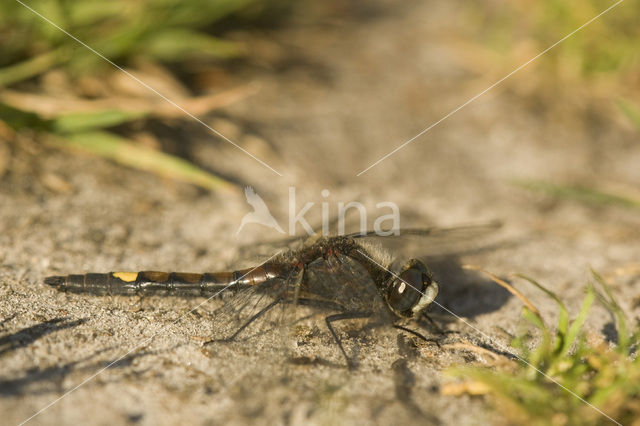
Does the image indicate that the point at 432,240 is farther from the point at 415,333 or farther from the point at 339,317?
the point at 339,317

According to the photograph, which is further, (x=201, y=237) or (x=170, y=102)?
(x=170, y=102)

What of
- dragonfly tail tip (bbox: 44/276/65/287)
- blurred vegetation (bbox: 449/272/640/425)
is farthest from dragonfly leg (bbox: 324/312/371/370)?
dragonfly tail tip (bbox: 44/276/65/287)

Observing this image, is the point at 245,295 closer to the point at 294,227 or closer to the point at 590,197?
the point at 294,227

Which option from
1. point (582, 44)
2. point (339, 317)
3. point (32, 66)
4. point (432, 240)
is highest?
point (582, 44)

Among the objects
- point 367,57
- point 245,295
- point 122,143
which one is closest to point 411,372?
point 245,295

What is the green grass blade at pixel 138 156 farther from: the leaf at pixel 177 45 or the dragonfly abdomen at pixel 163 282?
the leaf at pixel 177 45

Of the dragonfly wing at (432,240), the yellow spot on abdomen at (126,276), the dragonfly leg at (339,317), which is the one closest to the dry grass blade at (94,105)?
the yellow spot on abdomen at (126,276)

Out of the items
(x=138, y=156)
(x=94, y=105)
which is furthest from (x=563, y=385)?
(x=94, y=105)
